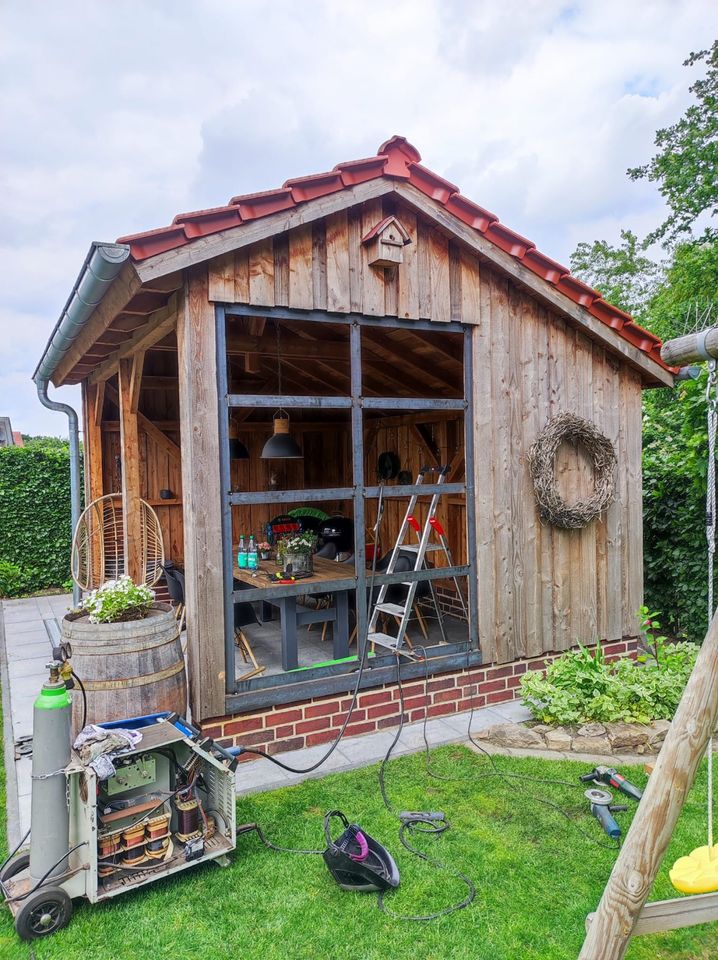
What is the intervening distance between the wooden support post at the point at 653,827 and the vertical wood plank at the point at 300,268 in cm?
306

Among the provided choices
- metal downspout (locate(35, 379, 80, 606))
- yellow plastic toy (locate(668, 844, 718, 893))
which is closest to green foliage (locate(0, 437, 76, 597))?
metal downspout (locate(35, 379, 80, 606))

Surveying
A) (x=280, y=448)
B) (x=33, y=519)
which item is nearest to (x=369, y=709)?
(x=280, y=448)

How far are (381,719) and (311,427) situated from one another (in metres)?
6.02

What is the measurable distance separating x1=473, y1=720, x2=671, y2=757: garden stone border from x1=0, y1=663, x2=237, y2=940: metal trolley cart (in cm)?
204

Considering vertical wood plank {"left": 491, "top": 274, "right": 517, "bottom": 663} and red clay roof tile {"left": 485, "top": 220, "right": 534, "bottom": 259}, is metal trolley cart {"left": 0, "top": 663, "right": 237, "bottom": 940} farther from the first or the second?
red clay roof tile {"left": 485, "top": 220, "right": 534, "bottom": 259}

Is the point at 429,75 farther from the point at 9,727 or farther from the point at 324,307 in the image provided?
the point at 9,727

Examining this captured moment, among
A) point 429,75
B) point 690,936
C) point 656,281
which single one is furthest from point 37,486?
point 656,281

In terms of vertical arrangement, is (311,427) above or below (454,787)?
above

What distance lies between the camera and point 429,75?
12.0m

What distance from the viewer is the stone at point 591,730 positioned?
4.08 meters

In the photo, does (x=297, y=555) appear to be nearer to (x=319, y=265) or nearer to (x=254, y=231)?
(x=319, y=265)

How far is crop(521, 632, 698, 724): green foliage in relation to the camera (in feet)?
13.9

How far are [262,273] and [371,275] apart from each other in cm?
79

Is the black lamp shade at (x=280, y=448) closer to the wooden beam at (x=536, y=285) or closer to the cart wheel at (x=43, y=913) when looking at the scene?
the wooden beam at (x=536, y=285)
